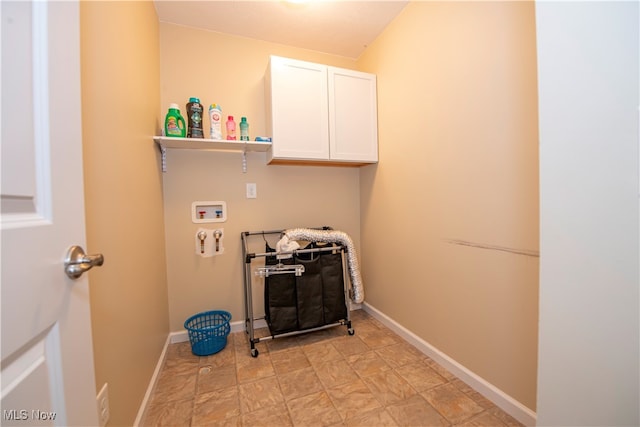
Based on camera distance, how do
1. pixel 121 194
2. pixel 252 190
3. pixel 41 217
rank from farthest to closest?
pixel 252 190 → pixel 121 194 → pixel 41 217

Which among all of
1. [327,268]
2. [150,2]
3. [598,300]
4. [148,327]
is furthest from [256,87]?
[598,300]

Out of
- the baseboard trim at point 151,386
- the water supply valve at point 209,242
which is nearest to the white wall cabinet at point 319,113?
the water supply valve at point 209,242

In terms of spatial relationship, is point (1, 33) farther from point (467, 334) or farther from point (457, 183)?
point (467, 334)

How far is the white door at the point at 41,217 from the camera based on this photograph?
41 centimetres

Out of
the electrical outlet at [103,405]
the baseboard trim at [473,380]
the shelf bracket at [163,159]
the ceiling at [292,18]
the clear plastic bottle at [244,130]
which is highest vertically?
the ceiling at [292,18]

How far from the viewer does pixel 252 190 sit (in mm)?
2082

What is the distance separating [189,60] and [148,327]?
74.8 inches

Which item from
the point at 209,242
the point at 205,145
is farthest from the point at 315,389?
the point at 205,145

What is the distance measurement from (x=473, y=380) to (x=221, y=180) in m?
2.14

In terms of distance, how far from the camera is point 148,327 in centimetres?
137

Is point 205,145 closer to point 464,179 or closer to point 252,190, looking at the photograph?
point 252,190

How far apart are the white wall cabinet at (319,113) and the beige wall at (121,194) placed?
81cm

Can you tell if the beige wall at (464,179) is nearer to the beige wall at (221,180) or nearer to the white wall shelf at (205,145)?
the beige wall at (221,180)

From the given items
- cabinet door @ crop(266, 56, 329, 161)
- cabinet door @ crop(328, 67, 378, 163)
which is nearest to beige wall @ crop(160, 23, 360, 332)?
cabinet door @ crop(266, 56, 329, 161)
